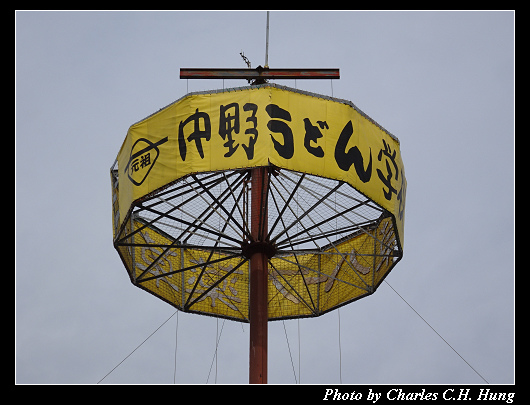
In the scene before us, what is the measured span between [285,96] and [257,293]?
7.09m

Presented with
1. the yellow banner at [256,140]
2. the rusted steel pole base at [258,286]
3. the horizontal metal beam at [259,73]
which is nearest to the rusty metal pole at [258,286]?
the rusted steel pole base at [258,286]

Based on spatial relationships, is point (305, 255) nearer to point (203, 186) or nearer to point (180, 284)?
point (180, 284)

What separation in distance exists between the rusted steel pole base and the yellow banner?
2.81 metres

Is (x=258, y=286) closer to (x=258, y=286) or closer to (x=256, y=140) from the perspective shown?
(x=258, y=286)

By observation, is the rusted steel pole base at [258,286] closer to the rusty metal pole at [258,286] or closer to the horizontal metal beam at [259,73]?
the rusty metal pole at [258,286]

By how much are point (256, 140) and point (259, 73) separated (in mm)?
4289

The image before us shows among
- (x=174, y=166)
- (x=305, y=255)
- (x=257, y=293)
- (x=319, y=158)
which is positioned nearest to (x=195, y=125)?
(x=174, y=166)

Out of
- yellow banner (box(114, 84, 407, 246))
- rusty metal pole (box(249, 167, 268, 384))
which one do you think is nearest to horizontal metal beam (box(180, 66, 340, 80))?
yellow banner (box(114, 84, 407, 246))

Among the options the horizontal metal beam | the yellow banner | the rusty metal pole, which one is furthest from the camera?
the horizontal metal beam

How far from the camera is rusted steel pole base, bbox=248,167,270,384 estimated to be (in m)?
38.0

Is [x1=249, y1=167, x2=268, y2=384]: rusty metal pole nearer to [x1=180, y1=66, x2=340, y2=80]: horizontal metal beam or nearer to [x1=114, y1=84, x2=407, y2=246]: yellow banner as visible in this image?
[x1=114, y1=84, x2=407, y2=246]: yellow banner

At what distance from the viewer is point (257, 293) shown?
128 ft

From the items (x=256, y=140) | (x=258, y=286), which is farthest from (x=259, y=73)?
(x=258, y=286)
